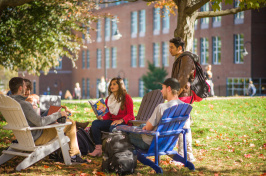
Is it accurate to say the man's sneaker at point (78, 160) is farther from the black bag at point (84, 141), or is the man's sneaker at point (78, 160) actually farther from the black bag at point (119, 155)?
the black bag at point (119, 155)

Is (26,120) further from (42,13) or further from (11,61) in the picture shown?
(11,61)

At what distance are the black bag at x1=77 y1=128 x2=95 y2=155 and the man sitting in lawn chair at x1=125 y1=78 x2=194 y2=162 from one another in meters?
1.45

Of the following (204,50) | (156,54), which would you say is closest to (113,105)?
(204,50)

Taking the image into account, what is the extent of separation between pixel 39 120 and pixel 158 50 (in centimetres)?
4853

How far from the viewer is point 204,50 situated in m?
48.0

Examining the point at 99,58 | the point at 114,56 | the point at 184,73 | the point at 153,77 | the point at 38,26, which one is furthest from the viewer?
the point at 99,58

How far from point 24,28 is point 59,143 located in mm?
14486

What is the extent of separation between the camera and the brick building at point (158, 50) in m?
43.5

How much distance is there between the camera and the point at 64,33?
70.4 ft

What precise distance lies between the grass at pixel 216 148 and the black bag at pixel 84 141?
29 cm

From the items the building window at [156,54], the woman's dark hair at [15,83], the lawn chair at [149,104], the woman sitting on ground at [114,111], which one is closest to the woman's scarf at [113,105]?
the woman sitting on ground at [114,111]

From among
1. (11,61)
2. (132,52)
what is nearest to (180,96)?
→ (11,61)

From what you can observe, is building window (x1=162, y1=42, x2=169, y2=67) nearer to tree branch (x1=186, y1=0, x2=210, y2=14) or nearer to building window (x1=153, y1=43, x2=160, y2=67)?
building window (x1=153, y1=43, x2=160, y2=67)

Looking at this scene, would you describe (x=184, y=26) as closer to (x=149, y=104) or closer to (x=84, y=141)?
(x=149, y=104)
